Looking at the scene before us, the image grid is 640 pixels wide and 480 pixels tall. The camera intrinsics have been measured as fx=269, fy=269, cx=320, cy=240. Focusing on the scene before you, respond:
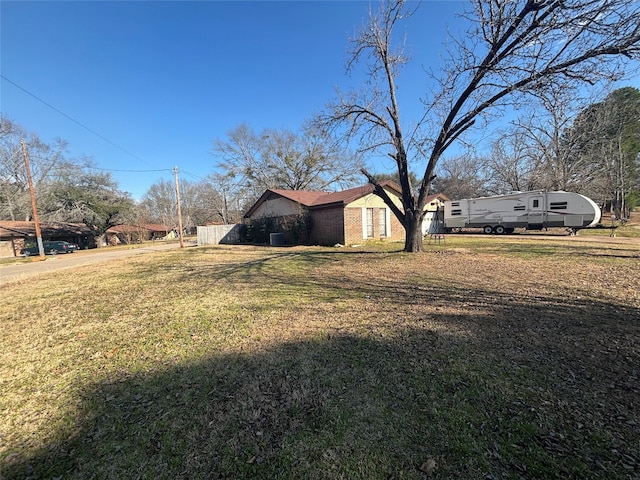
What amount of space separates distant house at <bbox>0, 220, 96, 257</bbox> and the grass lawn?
30843 millimetres

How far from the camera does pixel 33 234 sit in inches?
1043

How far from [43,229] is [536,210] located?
4525 centimetres

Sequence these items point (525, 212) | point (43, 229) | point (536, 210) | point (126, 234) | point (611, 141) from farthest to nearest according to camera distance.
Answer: point (126, 234)
point (43, 229)
point (611, 141)
point (525, 212)
point (536, 210)

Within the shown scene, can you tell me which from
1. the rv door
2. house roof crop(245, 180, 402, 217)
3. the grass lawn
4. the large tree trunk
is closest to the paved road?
the grass lawn

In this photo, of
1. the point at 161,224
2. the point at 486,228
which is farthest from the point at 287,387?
the point at 161,224

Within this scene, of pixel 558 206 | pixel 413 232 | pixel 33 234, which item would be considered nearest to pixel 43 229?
pixel 33 234

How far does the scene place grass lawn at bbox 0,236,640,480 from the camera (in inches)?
73.0

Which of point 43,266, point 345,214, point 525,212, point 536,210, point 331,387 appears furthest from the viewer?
point 525,212

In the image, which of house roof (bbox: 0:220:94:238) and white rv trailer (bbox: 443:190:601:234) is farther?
house roof (bbox: 0:220:94:238)

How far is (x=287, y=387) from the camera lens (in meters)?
2.66

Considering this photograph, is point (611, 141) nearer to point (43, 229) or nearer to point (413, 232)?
point (413, 232)

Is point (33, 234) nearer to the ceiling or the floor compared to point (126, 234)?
nearer to the ceiling

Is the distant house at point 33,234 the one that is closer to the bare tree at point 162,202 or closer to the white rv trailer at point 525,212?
the bare tree at point 162,202

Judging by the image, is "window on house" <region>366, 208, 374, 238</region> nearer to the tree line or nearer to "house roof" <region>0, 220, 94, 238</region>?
the tree line
